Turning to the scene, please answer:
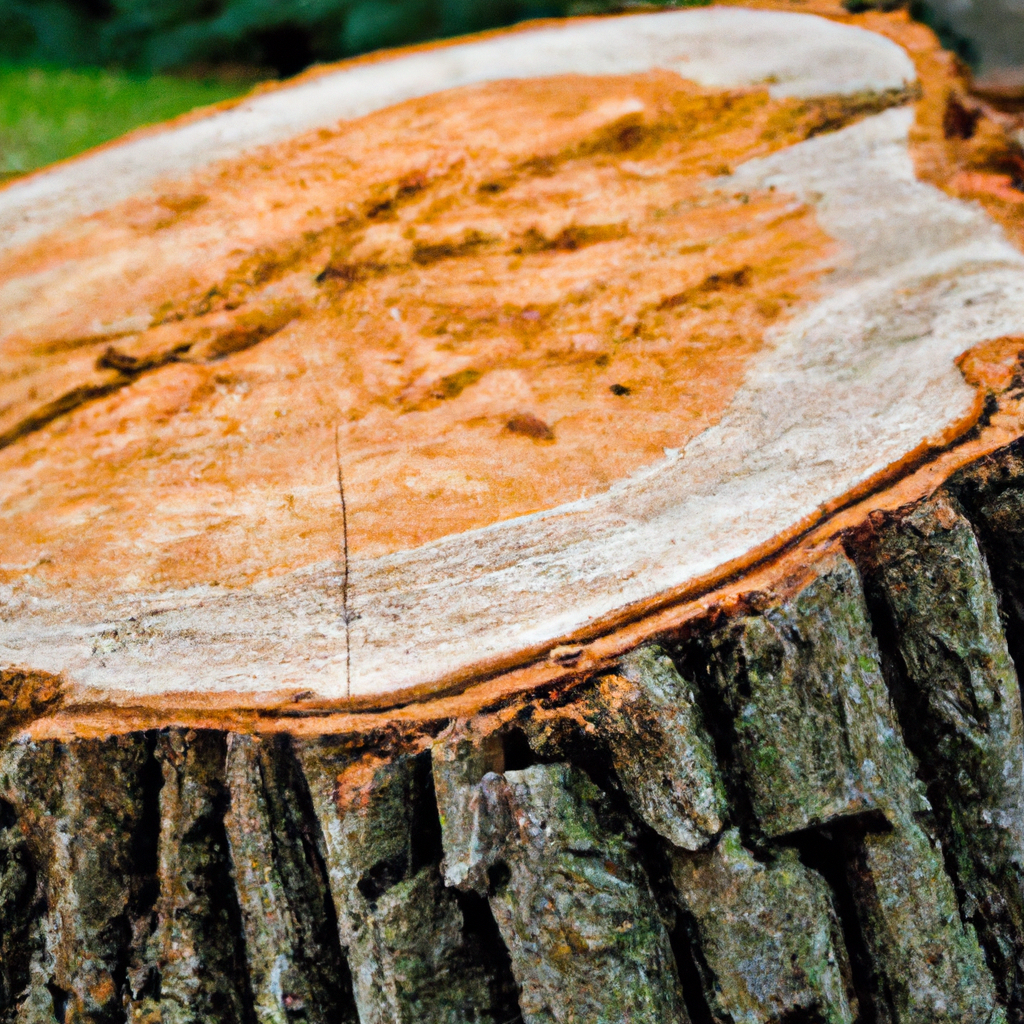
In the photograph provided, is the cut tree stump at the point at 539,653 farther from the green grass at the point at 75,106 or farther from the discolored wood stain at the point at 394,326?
the green grass at the point at 75,106

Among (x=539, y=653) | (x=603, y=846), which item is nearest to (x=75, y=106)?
(x=539, y=653)

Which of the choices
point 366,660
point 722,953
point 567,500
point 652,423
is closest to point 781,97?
point 652,423

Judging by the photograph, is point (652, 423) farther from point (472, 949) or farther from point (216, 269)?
point (216, 269)

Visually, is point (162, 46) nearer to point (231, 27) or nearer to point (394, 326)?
point (231, 27)

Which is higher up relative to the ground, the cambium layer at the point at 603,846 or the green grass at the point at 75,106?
the green grass at the point at 75,106

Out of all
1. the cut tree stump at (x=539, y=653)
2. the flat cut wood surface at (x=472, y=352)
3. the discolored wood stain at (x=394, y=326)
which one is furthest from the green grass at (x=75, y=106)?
the cut tree stump at (x=539, y=653)
